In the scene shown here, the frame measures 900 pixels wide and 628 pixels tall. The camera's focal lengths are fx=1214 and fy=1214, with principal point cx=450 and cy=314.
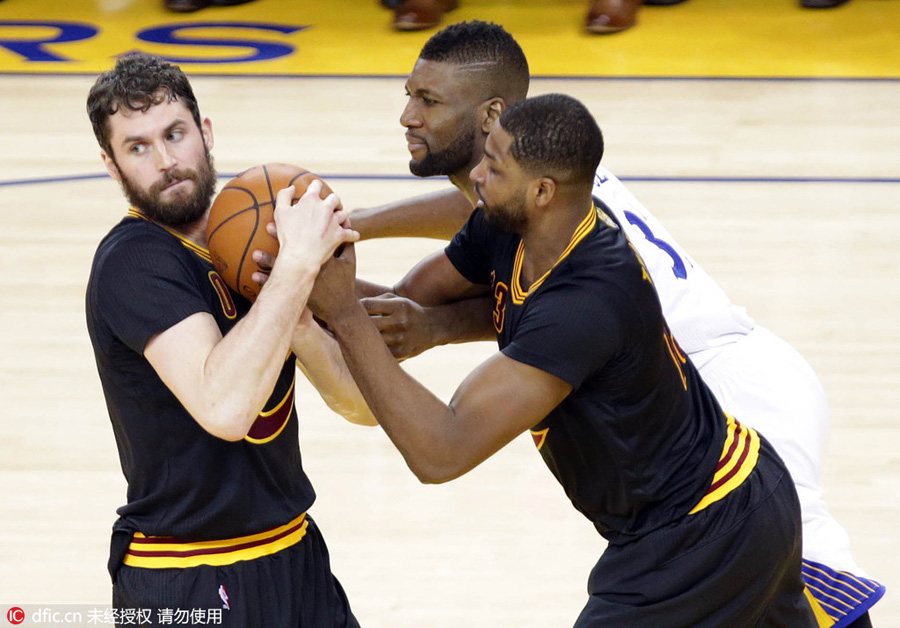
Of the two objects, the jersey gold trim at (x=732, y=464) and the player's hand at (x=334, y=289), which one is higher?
the player's hand at (x=334, y=289)

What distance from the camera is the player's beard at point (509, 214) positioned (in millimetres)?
2803

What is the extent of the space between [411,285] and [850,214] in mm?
4557

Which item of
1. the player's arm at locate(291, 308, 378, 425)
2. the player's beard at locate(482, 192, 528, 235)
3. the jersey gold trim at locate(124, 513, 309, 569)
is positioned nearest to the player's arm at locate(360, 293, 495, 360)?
the player's arm at locate(291, 308, 378, 425)

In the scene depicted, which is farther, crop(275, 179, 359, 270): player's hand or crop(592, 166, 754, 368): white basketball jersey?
crop(592, 166, 754, 368): white basketball jersey

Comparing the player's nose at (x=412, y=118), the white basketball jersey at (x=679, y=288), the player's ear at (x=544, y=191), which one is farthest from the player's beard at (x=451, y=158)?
the player's ear at (x=544, y=191)

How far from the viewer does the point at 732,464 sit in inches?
116

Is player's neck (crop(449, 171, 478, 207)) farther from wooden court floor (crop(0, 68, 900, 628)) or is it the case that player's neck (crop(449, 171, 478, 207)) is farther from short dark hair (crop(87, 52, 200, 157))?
wooden court floor (crop(0, 68, 900, 628))

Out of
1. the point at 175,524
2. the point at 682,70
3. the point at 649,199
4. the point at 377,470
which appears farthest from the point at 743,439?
the point at 682,70

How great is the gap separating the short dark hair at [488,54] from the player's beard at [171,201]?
42.9 inches

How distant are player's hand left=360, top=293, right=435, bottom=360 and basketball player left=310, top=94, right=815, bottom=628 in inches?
16.9

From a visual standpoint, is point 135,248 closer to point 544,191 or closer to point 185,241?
point 185,241

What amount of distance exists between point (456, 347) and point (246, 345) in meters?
3.51

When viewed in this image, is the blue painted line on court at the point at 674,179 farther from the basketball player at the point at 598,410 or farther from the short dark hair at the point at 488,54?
the basketball player at the point at 598,410

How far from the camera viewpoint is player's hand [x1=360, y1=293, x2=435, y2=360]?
3404 mm
